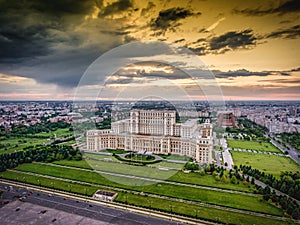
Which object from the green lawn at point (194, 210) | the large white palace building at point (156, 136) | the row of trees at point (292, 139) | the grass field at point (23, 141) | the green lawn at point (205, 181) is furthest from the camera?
the row of trees at point (292, 139)

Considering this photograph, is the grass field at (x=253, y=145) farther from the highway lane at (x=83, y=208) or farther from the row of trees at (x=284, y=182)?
the highway lane at (x=83, y=208)

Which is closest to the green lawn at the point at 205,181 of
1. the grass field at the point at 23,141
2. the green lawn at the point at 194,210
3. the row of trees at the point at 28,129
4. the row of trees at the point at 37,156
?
the green lawn at the point at 194,210

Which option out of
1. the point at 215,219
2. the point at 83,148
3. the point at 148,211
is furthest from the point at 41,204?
the point at 83,148

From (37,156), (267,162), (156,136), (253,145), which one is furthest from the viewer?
(253,145)

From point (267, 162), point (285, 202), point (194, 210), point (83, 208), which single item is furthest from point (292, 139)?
point (83, 208)

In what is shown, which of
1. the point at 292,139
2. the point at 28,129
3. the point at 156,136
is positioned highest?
the point at 156,136

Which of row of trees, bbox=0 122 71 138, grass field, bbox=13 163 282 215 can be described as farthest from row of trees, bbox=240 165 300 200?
row of trees, bbox=0 122 71 138

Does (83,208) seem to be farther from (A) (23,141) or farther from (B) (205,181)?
(A) (23,141)
